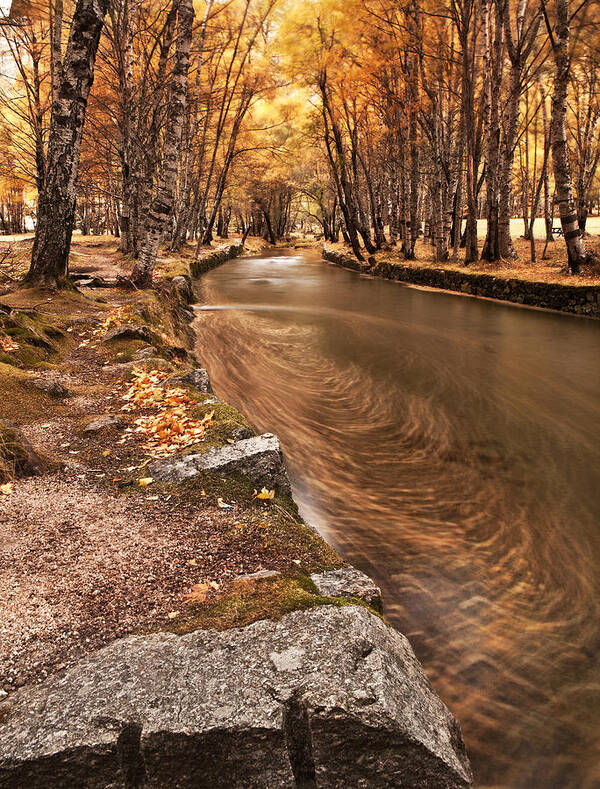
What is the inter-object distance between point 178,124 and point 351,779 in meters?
10.3

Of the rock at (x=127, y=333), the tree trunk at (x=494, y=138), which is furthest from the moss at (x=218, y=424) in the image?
the tree trunk at (x=494, y=138)

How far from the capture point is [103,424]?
3.81 m

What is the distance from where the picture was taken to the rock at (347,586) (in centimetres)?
226

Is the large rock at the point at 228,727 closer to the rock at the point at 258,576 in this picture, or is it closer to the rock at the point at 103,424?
the rock at the point at 258,576

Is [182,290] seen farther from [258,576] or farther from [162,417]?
[258,576]

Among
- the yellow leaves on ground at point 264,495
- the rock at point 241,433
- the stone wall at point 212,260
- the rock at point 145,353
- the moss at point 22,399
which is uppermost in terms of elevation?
the stone wall at point 212,260

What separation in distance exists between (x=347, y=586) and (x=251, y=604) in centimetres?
53

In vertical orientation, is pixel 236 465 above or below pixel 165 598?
above

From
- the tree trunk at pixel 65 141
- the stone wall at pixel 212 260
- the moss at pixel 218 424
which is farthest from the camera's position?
the stone wall at pixel 212 260

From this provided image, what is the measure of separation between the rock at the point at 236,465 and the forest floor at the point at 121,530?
0.08 metres

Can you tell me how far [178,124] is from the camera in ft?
30.0

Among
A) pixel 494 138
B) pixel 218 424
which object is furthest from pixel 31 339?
pixel 494 138

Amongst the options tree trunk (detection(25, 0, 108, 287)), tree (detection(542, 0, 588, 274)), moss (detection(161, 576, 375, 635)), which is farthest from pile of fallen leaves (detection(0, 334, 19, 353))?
tree (detection(542, 0, 588, 274))

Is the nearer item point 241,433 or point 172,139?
point 241,433
